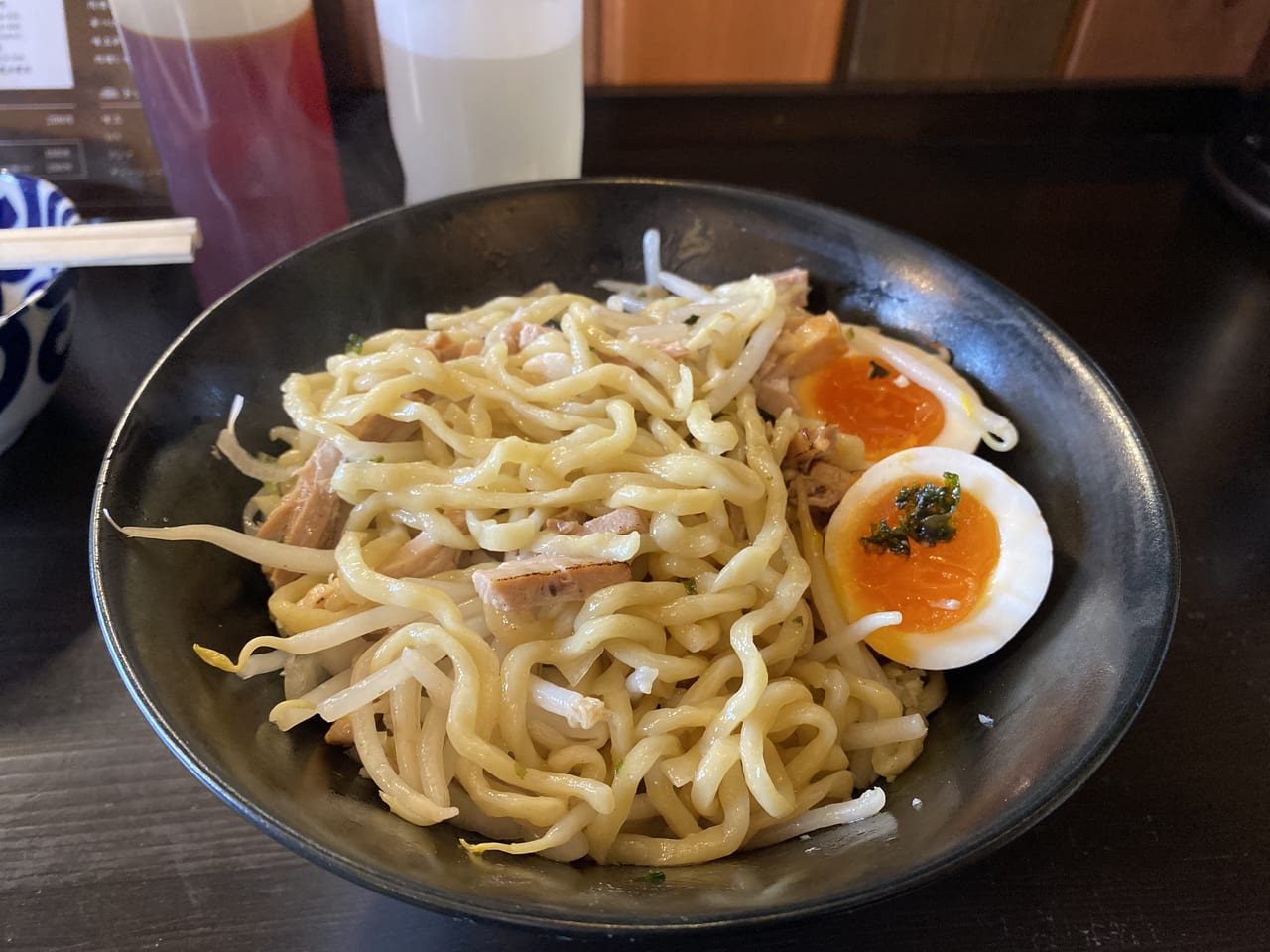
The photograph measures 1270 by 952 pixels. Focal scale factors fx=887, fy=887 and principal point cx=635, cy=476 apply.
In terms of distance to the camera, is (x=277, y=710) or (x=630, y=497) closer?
(x=277, y=710)

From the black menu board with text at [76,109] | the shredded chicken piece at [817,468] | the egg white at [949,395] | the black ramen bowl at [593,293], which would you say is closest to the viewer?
the black ramen bowl at [593,293]

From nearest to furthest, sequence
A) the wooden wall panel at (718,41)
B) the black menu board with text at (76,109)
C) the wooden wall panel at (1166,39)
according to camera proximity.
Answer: the black menu board with text at (76,109)
the wooden wall panel at (718,41)
the wooden wall panel at (1166,39)

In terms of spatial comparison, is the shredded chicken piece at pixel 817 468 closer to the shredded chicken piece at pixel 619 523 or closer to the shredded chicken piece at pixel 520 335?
the shredded chicken piece at pixel 619 523

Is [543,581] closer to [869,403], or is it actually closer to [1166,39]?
[869,403]

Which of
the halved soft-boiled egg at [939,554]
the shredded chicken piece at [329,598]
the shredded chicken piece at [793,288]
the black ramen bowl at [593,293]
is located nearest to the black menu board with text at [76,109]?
the black ramen bowl at [593,293]

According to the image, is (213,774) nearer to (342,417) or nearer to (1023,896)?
(342,417)

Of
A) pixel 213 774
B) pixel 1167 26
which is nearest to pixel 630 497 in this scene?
pixel 213 774

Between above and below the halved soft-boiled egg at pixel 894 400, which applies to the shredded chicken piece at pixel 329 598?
below
